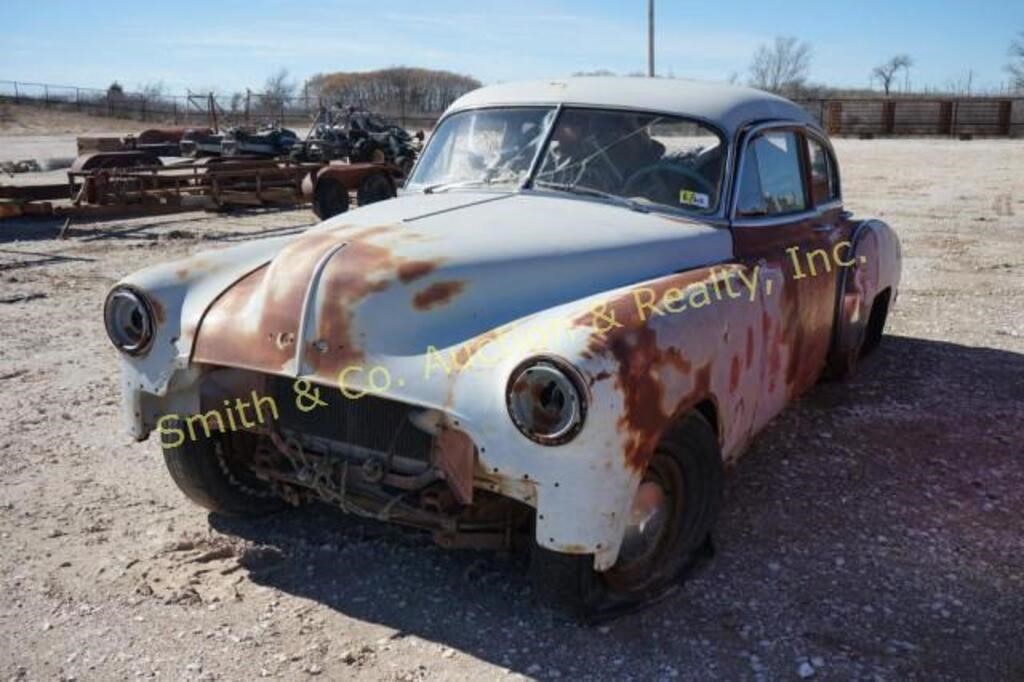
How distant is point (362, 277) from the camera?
10.9 ft

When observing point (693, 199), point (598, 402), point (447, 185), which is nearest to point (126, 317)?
point (447, 185)

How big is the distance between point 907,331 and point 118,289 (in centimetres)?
593

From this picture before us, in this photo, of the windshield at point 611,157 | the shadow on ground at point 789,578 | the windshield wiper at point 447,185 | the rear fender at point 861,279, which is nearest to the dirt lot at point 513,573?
the shadow on ground at point 789,578

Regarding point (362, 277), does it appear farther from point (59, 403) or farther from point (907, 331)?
point (907, 331)

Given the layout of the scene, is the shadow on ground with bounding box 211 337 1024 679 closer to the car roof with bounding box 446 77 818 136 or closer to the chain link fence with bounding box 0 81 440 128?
the car roof with bounding box 446 77 818 136

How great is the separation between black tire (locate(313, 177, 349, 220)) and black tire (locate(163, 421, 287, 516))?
33.4 feet

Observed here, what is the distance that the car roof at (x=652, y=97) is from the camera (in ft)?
14.5

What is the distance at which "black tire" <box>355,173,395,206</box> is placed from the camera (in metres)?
14.3

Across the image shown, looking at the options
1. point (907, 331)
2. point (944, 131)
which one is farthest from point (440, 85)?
point (907, 331)

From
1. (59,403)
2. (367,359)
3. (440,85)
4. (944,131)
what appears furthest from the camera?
(440,85)

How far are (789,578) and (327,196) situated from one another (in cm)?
1134

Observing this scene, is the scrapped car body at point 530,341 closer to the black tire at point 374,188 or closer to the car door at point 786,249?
the car door at point 786,249

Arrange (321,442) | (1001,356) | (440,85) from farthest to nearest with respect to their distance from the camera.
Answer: (440,85), (1001,356), (321,442)

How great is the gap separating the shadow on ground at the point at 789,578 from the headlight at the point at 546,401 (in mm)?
817
